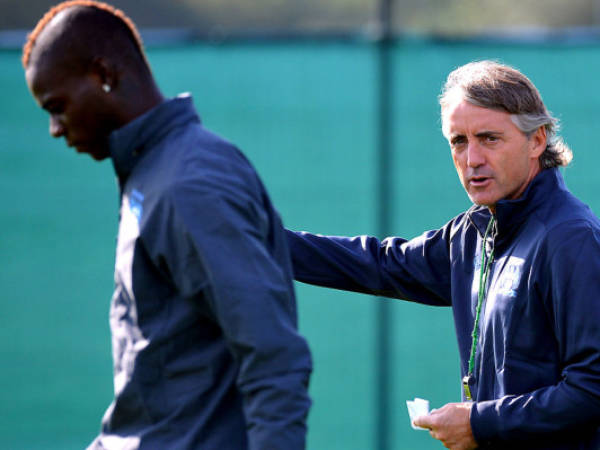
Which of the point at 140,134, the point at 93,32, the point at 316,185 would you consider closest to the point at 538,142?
the point at 140,134

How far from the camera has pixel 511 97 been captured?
2.56 meters

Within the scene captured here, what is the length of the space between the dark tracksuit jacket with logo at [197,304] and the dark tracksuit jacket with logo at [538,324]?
2.38 feet

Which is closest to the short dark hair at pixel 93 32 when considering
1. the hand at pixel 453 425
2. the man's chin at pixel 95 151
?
the man's chin at pixel 95 151

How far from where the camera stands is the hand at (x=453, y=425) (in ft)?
8.14

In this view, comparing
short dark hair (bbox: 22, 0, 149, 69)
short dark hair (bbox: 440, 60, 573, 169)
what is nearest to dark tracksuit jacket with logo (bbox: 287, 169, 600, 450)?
short dark hair (bbox: 440, 60, 573, 169)

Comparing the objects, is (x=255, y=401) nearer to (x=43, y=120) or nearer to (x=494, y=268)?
(x=494, y=268)

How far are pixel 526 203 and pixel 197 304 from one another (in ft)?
3.45

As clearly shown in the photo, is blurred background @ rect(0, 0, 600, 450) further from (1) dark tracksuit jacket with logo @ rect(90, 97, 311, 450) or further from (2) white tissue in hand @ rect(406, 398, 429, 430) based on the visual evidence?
(1) dark tracksuit jacket with logo @ rect(90, 97, 311, 450)

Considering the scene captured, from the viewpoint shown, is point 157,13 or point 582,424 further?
point 157,13

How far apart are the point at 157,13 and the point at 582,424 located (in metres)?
3.45

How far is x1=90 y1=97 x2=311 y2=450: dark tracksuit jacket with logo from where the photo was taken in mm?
1832

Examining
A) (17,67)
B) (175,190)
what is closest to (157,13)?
(17,67)

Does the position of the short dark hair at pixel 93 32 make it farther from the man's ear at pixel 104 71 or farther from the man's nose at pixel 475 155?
the man's nose at pixel 475 155

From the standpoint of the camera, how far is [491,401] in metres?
2.46
